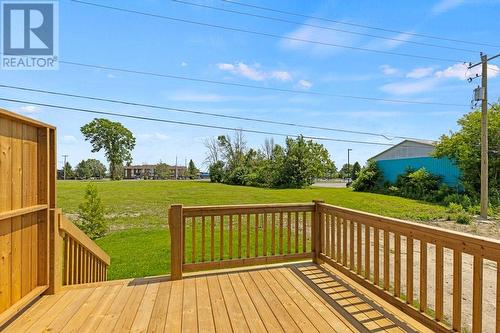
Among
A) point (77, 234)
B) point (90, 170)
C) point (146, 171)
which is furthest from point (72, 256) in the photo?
point (146, 171)

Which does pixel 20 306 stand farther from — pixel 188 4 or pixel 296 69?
pixel 296 69

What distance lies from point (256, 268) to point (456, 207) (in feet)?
34.0

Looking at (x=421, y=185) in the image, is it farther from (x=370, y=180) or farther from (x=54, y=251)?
(x=54, y=251)

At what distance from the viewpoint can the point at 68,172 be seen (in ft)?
200

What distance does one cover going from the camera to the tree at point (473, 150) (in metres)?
12.5

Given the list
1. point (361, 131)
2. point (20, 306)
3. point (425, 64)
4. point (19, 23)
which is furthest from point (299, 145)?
point (20, 306)

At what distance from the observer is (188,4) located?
8570 mm

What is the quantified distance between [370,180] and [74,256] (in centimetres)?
1933

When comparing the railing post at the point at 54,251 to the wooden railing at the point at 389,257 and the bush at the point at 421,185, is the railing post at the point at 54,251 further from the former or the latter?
the bush at the point at 421,185

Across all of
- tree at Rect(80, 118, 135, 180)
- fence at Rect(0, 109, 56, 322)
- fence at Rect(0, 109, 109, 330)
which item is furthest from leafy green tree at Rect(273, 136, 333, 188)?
tree at Rect(80, 118, 135, 180)

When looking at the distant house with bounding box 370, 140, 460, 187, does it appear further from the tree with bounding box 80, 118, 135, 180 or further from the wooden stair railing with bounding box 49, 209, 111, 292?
the tree with bounding box 80, 118, 135, 180

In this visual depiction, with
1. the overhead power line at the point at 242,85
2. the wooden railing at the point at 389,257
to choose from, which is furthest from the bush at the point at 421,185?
the wooden railing at the point at 389,257

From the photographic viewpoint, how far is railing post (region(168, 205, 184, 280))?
3229 millimetres

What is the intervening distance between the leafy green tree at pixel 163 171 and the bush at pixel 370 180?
173ft
